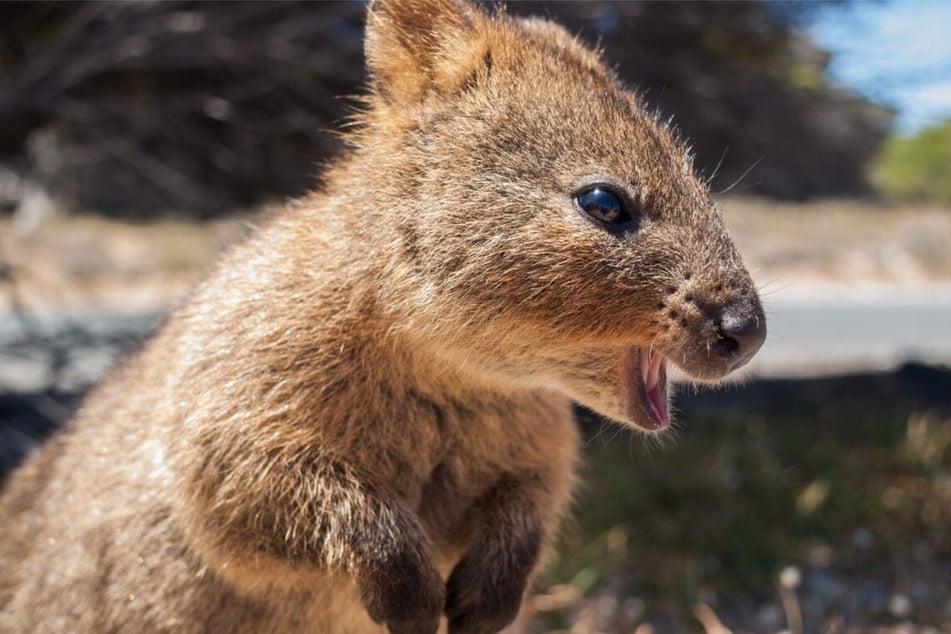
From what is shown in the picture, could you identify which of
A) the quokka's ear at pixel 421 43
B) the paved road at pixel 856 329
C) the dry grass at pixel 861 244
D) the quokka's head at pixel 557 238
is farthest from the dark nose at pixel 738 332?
the dry grass at pixel 861 244

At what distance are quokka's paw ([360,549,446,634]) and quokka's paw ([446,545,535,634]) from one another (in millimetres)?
139

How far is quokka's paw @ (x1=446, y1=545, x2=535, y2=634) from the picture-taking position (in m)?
2.57

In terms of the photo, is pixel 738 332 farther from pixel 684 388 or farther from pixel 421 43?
pixel 684 388

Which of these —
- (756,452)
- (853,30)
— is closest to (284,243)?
(756,452)

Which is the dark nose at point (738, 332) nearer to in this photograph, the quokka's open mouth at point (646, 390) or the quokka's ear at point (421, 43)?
the quokka's open mouth at point (646, 390)

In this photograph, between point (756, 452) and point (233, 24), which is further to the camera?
point (233, 24)

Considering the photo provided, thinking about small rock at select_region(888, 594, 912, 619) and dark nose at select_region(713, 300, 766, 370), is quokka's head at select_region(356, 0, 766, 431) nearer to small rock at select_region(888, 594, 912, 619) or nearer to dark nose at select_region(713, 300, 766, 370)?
dark nose at select_region(713, 300, 766, 370)

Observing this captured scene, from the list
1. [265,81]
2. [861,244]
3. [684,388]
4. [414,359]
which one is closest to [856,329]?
[861,244]

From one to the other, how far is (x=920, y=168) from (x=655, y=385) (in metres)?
27.7

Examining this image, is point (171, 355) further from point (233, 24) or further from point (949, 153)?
point (949, 153)

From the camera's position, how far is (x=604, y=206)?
7.72 feet

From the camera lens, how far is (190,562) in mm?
2689

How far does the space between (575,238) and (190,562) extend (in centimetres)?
144

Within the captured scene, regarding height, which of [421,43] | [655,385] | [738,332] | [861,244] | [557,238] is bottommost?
[861,244]
